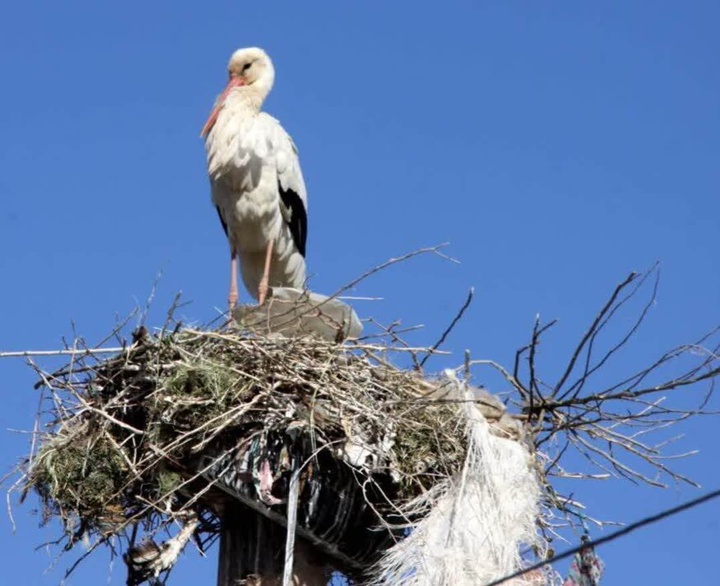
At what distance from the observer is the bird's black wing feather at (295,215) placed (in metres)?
9.05

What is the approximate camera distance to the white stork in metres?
8.94

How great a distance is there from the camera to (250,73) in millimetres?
9648

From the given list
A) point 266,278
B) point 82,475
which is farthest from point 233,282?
point 82,475

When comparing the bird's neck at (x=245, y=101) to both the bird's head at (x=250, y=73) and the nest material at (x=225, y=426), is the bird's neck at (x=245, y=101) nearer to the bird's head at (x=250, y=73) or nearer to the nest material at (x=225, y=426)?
the bird's head at (x=250, y=73)

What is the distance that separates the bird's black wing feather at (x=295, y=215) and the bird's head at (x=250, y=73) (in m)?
0.74

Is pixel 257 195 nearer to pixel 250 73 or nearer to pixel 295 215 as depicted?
pixel 295 215

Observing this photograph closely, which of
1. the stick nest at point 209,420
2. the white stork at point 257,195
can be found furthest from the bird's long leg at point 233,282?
the stick nest at point 209,420

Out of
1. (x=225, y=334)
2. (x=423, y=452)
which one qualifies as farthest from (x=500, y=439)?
(x=225, y=334)

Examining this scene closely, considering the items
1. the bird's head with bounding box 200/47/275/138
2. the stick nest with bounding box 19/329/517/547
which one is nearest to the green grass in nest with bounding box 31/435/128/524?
the stick nest with bounding box 19/329/517/547

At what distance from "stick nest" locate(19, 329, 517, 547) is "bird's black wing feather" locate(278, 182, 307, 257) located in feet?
8.77

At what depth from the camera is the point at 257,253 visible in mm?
9125

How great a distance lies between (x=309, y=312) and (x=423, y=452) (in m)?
0.85

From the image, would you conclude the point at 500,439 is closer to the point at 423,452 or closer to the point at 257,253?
the point at 423,452

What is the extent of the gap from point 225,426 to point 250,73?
4048 millimetres
